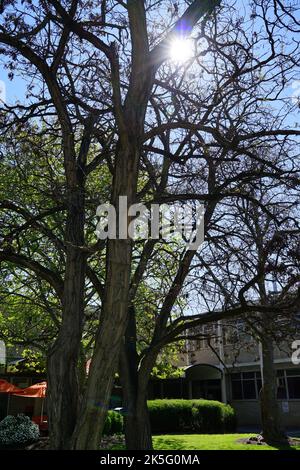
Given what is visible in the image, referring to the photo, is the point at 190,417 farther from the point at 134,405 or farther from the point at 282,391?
the point at 134,405

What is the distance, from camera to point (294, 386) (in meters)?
28.3

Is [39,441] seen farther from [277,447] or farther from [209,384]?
[209,384]

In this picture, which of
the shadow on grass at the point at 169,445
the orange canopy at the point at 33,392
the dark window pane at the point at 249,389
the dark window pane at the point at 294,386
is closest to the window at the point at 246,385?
the dark window pane at the point at 249,389

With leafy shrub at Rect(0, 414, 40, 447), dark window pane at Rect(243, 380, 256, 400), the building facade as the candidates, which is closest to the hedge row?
the building facade

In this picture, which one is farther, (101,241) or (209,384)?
(209,384)

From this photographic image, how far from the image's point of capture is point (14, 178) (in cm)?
1302

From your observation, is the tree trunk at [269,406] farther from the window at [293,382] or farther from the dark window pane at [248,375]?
the dark window pane at [248,375]

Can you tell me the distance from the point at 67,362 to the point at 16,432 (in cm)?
1274

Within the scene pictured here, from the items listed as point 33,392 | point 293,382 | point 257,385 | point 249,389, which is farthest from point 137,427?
point 249,389

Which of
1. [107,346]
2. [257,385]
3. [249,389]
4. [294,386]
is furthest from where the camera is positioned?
[249,389]

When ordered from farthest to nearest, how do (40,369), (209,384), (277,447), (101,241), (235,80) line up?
(209,384) < (40,369) < (277,447) < (235,80) < (101,241)

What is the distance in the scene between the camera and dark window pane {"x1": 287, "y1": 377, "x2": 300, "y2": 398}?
2805cm
